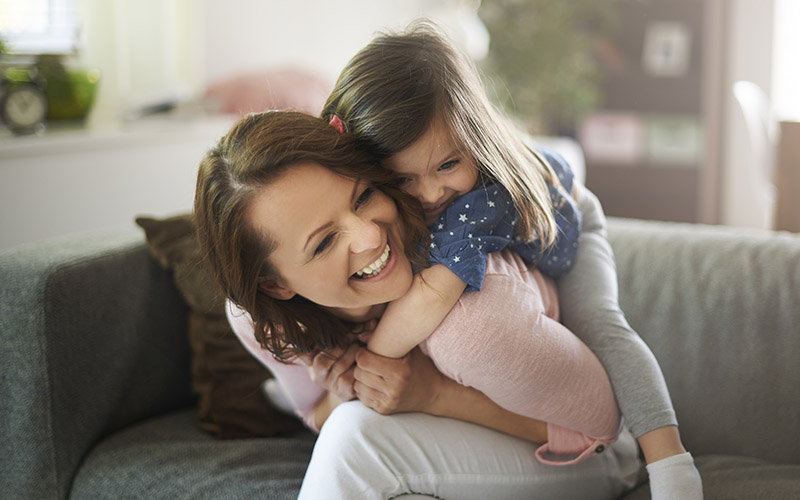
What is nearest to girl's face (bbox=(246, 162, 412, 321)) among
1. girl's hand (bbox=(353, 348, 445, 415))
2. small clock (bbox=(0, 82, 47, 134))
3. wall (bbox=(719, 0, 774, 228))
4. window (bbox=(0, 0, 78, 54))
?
girl's hand (bbox=(353, 348, 445, 415))

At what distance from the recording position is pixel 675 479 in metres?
1.00

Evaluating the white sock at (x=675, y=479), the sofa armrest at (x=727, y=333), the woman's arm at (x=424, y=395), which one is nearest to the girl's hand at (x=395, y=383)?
the woman's arm at (x=424, y=395)

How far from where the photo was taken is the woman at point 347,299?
0.98 meters

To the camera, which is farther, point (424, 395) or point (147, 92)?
point (147, 92)

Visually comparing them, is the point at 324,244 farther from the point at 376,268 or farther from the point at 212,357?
the point at 212,357

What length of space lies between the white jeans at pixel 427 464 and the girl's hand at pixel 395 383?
2 centimetres

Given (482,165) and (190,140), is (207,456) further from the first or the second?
(190,140)

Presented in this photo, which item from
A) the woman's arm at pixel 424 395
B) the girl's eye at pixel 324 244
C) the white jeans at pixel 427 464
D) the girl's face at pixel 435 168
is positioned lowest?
the white jeans at pixel 427 464

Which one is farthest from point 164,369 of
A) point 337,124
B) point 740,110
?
point 740,110

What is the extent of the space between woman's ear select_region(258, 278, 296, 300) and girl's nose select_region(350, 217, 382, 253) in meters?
0.15

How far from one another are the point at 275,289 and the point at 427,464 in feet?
1.08

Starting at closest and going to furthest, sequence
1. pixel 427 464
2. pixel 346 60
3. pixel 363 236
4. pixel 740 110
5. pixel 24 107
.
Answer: pixel 363 236 → pixel 427 464 → pixel 24 107 → pixel 346 60 → pixel 740 110

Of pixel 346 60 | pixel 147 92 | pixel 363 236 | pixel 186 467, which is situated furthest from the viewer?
pixel 346 60

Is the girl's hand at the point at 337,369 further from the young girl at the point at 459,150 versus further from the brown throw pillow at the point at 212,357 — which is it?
the brown throw pillow at the point at 212,357
